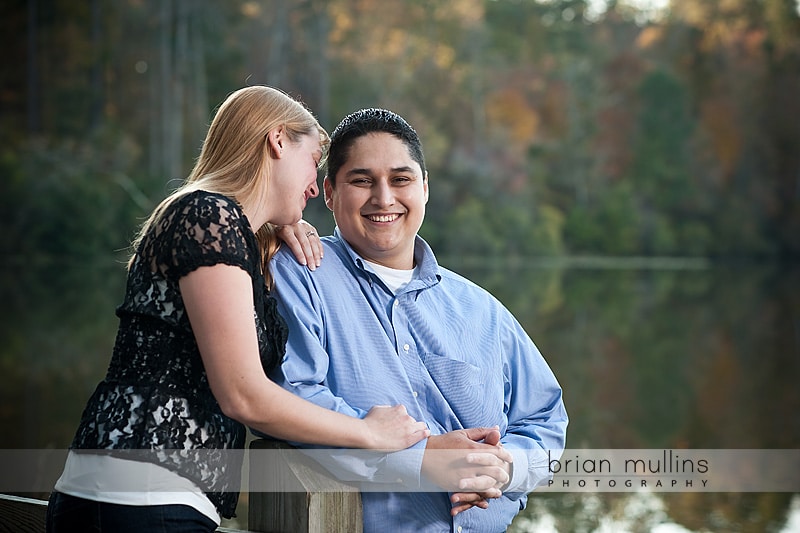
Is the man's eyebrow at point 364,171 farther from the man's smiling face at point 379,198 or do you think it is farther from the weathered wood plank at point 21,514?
the weathered wood plank at point 21,514

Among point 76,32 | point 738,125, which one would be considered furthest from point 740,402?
point 738,125

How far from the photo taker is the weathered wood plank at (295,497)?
157cm

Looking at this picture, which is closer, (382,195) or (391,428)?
(391,428)

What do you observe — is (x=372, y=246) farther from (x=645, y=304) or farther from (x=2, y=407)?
(x=645, y=304)

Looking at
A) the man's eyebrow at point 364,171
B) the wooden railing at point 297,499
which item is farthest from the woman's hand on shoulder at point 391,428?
the man's eyebrow at point 364,171

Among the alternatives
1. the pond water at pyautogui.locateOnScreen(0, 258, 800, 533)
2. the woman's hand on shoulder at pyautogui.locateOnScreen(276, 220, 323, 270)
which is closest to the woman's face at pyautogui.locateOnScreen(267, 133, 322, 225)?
the woman's hand on shoulder at pyautogui.locateOnScreen(276, 220, 323, 270)

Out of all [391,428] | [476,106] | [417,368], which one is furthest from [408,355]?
[476,106]

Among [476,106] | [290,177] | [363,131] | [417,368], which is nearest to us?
[290,177]

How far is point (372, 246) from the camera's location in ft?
7.61

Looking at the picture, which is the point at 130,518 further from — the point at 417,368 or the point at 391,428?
the point at 417,368

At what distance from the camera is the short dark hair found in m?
2.30

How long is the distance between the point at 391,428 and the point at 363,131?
2.45ft

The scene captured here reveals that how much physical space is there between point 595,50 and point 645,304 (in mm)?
28654

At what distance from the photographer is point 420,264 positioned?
7.70ft
